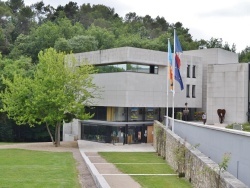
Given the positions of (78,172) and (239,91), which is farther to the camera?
(239,91)

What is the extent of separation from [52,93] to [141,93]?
32.6 ft

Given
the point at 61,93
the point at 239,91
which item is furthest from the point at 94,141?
the point at 239,91

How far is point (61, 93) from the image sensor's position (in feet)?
126

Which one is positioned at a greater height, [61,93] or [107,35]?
[107,35]

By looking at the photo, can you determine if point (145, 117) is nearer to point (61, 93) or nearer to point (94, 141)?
point (94, 141)

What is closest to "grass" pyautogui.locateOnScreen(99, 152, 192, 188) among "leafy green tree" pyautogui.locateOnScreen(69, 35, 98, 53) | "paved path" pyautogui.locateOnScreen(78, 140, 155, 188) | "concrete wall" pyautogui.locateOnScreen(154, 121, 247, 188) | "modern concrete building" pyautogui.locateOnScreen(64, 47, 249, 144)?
"paved path" pyautogui.locateOnScreen(78, 140, 155, 188)

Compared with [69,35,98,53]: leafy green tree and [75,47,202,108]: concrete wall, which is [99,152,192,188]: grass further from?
[69,35,98,53]: leafy green tree

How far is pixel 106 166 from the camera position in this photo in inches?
988

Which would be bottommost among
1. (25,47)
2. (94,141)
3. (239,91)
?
(94,141)

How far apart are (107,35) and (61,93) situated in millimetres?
46289

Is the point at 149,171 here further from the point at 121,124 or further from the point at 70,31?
the point at 70,31

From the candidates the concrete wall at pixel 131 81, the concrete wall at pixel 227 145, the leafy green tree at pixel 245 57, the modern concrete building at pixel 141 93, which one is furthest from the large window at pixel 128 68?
the leafy green tree at pixel 245 57

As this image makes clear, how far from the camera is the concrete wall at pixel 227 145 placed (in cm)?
1128

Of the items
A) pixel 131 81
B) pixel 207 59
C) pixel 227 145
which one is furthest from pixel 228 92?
pixel 227 145
